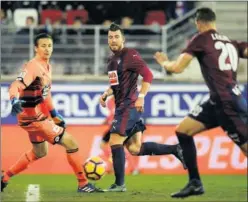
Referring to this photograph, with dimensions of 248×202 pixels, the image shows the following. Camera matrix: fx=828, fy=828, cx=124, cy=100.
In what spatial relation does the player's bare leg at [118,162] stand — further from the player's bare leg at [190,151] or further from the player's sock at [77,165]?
the player's bare leg at [190,151]

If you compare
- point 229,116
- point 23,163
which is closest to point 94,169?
point 23,163

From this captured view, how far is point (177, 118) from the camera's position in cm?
1652

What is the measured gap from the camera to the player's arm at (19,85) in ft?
30.5

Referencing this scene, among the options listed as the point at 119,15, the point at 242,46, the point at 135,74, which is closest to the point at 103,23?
the point at 119,15

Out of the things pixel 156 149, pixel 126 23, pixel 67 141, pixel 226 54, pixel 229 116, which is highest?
pixel 126 23

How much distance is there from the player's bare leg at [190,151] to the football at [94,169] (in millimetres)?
1942

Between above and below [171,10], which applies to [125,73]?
below

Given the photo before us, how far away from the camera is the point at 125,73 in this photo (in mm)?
10383

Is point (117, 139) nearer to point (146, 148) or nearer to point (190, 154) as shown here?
point (146, 148)

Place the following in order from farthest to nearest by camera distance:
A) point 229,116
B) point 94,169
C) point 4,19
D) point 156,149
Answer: point 4,19 < point 94,169 < point 156,149 < point 229,116

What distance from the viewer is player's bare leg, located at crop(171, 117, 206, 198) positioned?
30.0ft

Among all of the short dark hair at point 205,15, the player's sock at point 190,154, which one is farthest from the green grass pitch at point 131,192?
the short dark hair at point 205,15

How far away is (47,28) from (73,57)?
2.73ft

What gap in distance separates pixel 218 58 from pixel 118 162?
207 centimetres
